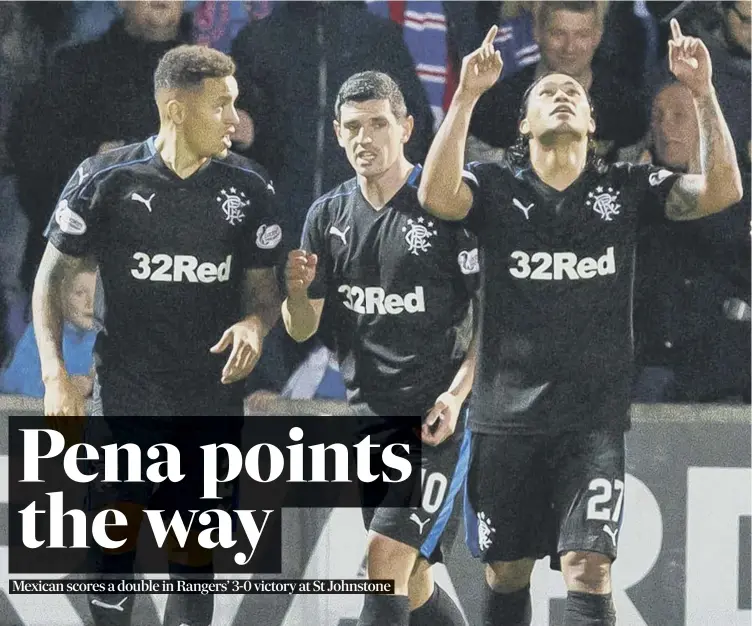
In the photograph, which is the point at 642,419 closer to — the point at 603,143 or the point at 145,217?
the point at 603,143

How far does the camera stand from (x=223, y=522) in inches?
93.6

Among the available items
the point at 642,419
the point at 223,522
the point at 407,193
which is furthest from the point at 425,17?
the point at 223,522

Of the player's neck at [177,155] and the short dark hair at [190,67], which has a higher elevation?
the short dark hair at [190,67]

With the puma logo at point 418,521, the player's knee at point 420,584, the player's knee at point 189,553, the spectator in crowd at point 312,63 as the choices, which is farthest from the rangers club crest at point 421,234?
the player's knee at point 189,553

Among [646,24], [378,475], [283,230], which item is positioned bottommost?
[378,475]

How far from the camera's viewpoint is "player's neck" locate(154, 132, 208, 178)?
234cm

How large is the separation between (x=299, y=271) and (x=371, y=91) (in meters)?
0.42

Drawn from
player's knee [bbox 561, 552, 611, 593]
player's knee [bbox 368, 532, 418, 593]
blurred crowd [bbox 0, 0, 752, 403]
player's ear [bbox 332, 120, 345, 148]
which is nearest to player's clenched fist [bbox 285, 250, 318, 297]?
blurred crowd [bbox 0, 0, 752, 403]

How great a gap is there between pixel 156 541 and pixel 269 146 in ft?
2.97

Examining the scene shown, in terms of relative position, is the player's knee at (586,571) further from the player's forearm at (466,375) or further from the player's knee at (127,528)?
the player's knee at (127,528)

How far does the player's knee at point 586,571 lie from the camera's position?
2.33 metres

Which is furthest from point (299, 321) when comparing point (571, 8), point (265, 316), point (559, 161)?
point (571, 8)

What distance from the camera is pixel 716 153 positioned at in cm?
231

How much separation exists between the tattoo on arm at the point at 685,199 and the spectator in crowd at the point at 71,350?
4.21 ft
